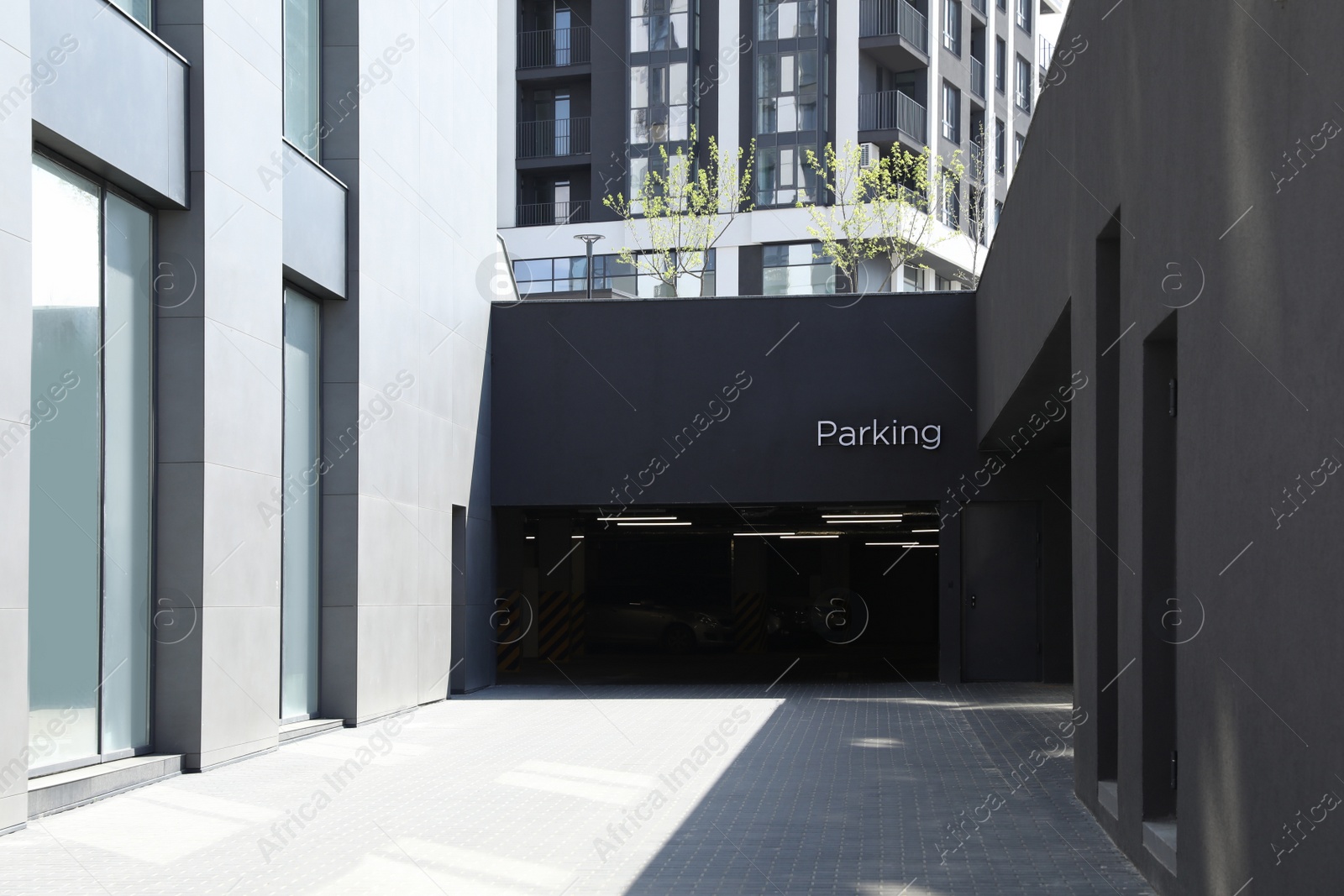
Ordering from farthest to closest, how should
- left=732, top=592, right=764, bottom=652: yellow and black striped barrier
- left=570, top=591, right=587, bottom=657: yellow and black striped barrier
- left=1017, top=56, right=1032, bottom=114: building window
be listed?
left=1017, top=56, right=1032, bottom=114: building window < left=732, top=592, right=764, bottom=652: yellow and black striped barrier < left=570, top=591, right=587, bottom=657: yellow and black striped barrier

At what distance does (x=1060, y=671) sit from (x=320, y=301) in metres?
10.2

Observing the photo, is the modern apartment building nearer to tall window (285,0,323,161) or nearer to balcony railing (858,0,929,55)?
balcony railing (858,0,929,55)

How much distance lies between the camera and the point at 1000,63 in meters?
49.7

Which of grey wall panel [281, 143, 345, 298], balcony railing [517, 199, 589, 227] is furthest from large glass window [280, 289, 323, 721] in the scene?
balcony railing [517, 199, 589, 227]

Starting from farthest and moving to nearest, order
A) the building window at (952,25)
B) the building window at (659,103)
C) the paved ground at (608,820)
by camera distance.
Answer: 1. the building window at (952,25)
2. the building window at (659,103)
3. the paved ground at (608,820)

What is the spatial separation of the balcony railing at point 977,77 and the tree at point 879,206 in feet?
17.7

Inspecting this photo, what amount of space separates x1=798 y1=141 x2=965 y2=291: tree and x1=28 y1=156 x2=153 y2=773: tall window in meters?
28.3

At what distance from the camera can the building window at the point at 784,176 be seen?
4147 centimetres

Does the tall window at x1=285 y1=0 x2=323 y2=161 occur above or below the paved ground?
above

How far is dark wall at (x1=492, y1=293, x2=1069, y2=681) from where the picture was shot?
59.5 feet

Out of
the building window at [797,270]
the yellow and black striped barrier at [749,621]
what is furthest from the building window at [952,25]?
Answer: the yellow and black striped barrier at [749,621]

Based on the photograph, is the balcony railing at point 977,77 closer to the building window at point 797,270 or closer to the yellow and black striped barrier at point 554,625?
the building window at point 797,270

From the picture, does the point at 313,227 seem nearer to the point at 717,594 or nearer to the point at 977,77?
the point at 717,594

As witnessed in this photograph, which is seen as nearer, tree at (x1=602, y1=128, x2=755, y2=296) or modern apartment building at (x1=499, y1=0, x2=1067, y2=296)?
tree at (x1=602, y1=128, x2=755, y2=296)
